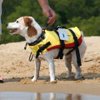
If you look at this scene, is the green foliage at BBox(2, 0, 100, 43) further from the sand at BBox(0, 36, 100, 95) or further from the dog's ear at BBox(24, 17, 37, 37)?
the dog's ear at BBox(24, 17, 37, 37)

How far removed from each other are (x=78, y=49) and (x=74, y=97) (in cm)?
220

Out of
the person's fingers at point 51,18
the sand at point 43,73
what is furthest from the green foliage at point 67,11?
the person's fingers at point 51,18

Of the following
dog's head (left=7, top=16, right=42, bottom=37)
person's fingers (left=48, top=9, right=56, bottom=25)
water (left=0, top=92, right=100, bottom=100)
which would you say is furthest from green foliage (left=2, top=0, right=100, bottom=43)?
water (left=0, top=92, right=100, bottom=100)

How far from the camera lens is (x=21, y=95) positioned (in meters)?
9.81

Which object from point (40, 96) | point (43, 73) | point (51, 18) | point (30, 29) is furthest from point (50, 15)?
point (40, 96)

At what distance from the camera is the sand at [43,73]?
414 inches

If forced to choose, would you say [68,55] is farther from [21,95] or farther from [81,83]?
[21,95]

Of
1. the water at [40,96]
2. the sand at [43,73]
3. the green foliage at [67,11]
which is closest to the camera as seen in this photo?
the water at [40,96]

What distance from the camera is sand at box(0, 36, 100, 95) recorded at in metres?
10.5

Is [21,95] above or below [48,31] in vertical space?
below

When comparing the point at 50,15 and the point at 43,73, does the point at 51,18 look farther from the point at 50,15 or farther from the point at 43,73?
the point at 43,73

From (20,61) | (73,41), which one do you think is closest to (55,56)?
(73,41)

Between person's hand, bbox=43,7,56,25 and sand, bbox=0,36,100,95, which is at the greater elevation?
person's hand, bbox=43,7,56,25

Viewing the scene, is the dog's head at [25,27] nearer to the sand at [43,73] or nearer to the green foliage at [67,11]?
the sand at [43,73]
